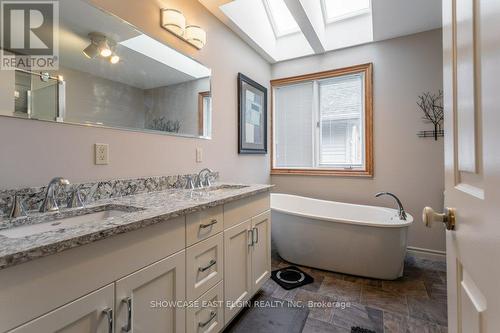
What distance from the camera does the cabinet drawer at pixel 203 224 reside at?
1.14 metres

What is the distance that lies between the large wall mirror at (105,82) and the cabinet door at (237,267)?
0.91 metres

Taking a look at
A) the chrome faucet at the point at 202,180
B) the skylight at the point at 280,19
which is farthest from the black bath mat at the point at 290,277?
the skylight at the point at 280,19

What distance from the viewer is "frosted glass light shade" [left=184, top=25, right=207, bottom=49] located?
1.88m

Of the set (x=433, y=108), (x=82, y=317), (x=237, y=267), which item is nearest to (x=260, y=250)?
(x=237, y=267)

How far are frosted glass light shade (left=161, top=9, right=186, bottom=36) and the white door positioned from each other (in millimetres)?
1604

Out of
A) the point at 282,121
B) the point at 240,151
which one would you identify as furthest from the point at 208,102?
the point at 282,121

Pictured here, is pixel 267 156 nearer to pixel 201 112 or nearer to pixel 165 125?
pixel 201 112

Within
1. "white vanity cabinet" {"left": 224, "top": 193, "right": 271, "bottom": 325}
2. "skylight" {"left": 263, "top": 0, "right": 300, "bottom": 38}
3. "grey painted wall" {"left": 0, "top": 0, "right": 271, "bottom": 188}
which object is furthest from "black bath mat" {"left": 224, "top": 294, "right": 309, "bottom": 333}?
"skylight" {"left": 263, "top": 0, "right": 300, "bottom": 38}

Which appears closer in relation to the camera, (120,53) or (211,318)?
(211,318)

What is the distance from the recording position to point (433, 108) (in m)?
2.48

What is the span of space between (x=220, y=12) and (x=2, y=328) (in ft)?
8.02

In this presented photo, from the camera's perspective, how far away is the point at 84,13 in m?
1.26

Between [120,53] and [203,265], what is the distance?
1335 millimetres

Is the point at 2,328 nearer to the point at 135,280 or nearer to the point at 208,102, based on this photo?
the point at 135,280
